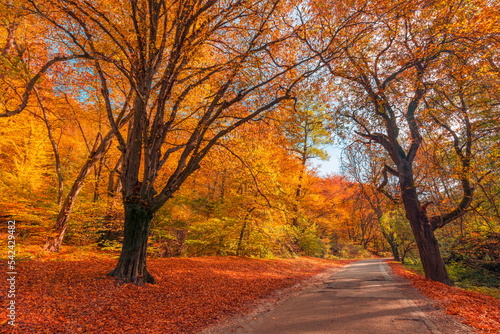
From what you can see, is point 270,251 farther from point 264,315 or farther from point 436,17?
point 436,17

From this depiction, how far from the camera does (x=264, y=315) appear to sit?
4703mm

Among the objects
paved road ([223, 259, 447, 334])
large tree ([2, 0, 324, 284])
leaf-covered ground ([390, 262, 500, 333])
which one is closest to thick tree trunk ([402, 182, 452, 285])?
leaf-covered ground ([390, 262, 500, 333])

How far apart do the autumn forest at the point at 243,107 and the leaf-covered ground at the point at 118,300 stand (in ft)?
2.03

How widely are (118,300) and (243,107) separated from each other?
20.1ft

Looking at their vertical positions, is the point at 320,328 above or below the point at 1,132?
below

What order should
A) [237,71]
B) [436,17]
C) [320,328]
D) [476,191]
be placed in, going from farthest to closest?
[476,191] < [237,71] < [436,17] < [320,328]

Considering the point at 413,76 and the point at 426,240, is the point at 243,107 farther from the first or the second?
the point at 426,240

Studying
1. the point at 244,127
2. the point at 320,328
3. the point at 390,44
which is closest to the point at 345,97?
the point at 390,44

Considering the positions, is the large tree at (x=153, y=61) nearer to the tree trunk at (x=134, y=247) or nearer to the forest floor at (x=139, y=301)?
the tree trunk at (x=134, y=247)

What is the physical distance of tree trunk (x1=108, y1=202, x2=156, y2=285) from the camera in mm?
5691

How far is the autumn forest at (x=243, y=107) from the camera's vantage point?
5.74 metres

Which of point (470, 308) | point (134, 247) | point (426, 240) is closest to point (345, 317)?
point (470, 308)

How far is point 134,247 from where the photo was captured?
5801mm

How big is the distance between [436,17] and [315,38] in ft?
9.47
